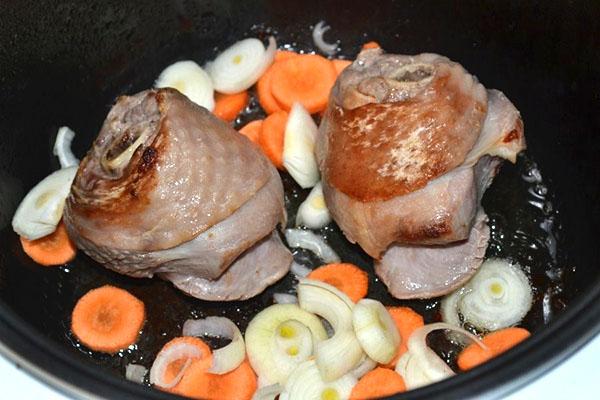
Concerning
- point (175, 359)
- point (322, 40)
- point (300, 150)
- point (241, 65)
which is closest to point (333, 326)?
point (175, 359)

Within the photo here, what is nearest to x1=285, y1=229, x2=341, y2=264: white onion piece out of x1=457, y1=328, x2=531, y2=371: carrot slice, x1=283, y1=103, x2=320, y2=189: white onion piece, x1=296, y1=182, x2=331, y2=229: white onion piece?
x1=296, y1=182, x2=331, y2=229: white onion piece

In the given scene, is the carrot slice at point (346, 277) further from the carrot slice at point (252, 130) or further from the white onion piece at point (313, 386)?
the carrot slice at point (252, 130)

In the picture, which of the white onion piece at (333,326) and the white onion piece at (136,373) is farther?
the white onion piece at (136,373)

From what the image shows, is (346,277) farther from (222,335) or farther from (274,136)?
(274,136)

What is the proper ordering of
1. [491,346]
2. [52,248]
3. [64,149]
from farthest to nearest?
1. [64,149]
2. [52,248]
3. [491,346]

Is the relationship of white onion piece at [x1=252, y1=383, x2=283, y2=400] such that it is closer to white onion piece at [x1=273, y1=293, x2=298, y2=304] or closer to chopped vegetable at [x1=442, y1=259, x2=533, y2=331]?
white onion piece at [x1=273, y1=293, x2=298, y2=304]

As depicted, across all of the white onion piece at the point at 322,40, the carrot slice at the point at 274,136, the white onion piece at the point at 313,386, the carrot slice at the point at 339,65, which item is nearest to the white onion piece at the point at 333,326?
the white onion piece at the point at 313,386

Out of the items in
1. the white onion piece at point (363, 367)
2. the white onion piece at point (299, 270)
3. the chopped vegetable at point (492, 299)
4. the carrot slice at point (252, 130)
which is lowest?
the chopped vegetable at point (492, 299)
